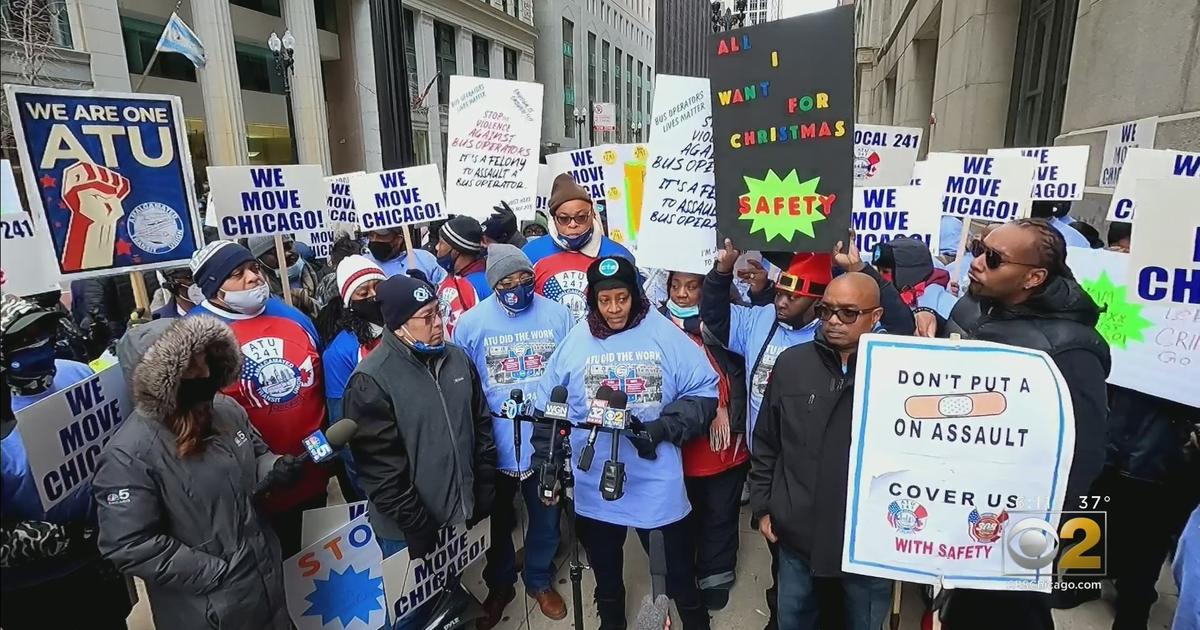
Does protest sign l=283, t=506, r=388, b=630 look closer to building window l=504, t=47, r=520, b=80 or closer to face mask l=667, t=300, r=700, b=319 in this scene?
face mask l=667, t=300, r=700, b=319

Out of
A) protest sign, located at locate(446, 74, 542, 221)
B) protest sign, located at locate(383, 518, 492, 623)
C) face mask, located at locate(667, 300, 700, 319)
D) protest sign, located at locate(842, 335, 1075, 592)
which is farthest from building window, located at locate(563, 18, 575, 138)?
protest sign, located at locate(842, 335, 1075, 592)

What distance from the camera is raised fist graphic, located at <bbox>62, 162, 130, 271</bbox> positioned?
2910mm

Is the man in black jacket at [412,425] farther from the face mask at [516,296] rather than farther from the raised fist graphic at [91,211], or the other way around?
the raised fist graphic at [91,211]

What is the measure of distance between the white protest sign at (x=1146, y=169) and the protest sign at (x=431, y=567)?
13.7 feet

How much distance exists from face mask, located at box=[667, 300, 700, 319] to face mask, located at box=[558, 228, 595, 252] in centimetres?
103

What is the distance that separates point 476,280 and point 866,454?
331 centimetres

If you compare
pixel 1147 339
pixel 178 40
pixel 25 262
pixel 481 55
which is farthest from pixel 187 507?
pixel 481 55

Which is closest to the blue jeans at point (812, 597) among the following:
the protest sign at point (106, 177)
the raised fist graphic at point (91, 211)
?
the protest sign at point (106, 177)

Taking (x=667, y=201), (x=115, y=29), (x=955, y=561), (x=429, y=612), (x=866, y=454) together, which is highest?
(x=115, y=29)

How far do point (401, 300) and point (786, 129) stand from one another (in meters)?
1.74

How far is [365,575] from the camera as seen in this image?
9.18ft

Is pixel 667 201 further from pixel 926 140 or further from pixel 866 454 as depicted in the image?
pixel 926 140

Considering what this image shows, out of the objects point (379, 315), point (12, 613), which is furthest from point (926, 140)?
point (12, 613)

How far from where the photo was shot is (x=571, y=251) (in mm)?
4297
